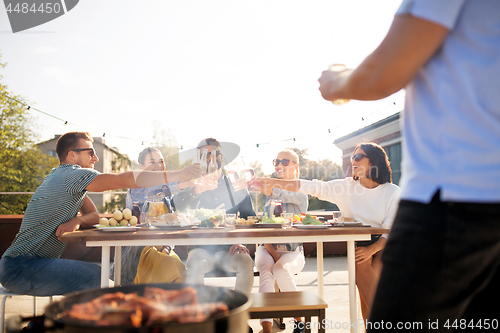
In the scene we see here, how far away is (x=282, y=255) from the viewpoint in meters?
3.01

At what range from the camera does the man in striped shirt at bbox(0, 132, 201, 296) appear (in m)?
2.12

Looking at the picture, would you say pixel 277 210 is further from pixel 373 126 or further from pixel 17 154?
pixel 17 154

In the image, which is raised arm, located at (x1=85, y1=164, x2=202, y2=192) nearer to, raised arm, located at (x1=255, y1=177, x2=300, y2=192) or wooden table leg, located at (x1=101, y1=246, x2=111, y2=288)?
wooden table leg, located at (x1=101, y1=246, x2=111, y2=288)

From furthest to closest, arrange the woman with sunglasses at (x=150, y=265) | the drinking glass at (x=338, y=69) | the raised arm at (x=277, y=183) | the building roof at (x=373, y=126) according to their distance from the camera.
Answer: the building roof at (x=373, y=126), the raised arm at (x=277, y=183), the woman with sunglasses at (x=150, y=265), the drinking glass at (x=338, y=69)

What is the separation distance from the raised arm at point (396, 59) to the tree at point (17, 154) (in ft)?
61.4

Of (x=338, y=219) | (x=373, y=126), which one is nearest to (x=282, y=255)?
(x=338, y=219)

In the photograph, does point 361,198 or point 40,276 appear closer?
point 40,276

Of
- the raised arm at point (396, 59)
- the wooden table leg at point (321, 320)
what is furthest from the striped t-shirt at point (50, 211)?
the raised arm at point (396, 59)

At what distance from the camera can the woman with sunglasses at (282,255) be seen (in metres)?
2.85

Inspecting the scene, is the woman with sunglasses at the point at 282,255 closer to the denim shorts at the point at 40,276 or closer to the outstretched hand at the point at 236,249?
the outstretched hand at the point at 236,249

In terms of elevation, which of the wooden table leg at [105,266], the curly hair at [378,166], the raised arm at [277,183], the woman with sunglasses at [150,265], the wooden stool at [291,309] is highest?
the curly hair at [378,166]

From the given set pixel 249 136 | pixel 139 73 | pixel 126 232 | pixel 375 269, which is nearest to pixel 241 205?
pixel 375 269

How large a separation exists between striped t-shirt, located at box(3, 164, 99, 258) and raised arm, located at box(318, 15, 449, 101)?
1893 mm

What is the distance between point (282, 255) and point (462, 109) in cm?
240
